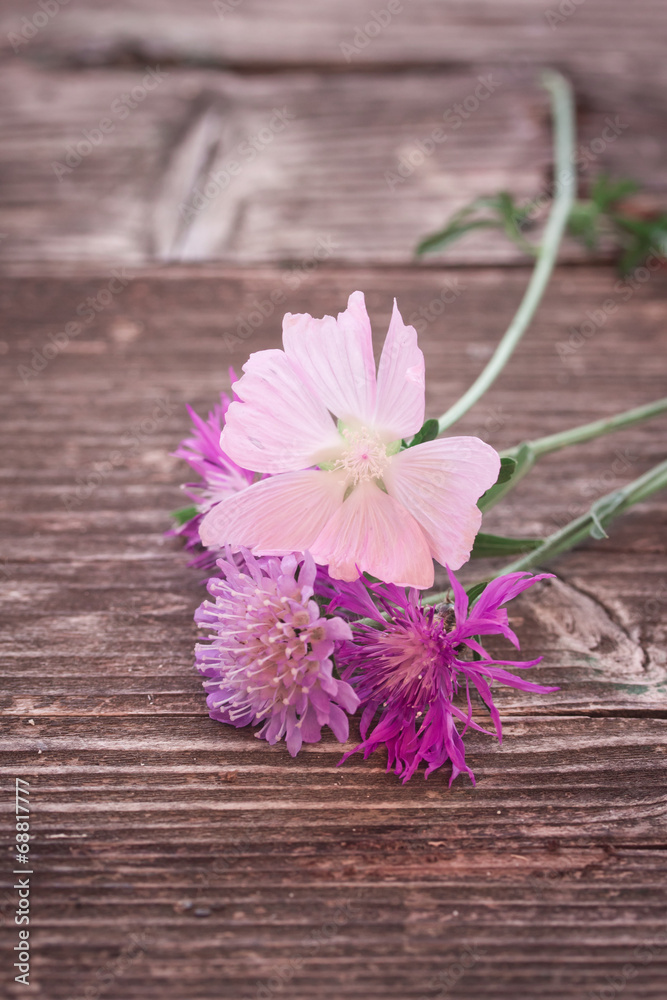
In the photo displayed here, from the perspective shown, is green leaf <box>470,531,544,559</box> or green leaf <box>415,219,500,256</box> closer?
green leaf <box>470,531,544,559</box>

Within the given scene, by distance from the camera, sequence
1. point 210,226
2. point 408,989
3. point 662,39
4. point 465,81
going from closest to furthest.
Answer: point 408,989 → point 210,226 → point 465,81 → point 662,39

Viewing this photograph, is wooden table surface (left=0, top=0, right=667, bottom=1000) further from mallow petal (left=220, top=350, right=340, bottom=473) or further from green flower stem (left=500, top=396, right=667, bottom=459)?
mallow petal (left=220, top=350, right=340, bottom=473)

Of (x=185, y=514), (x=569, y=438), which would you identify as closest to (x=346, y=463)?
(x=185, y=514)

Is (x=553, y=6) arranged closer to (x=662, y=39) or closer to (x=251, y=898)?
(x=662, y=39)

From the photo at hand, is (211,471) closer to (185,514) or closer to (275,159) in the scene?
(185,514)

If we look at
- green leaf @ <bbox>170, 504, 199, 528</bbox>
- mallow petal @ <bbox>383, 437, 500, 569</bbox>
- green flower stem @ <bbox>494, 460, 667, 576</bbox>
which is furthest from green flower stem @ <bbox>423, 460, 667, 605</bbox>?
green leaf @ <bbox>170, 504, 199, 528</bbox>

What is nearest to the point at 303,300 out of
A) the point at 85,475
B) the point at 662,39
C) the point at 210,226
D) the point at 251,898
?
the point at 210,226
